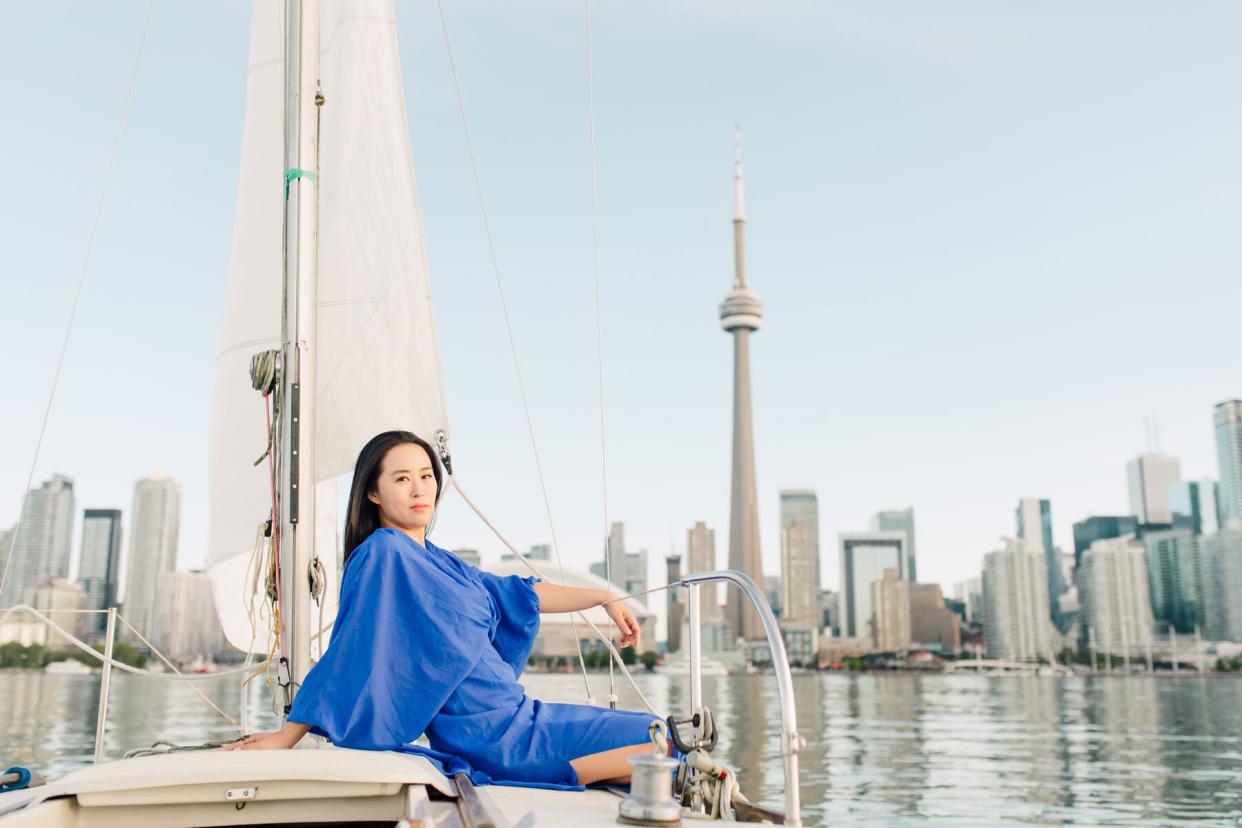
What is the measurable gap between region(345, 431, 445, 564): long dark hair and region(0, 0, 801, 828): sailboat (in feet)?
2.68

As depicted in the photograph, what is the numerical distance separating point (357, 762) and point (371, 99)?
3768 millimetres

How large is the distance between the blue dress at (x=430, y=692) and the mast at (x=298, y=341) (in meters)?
1.08

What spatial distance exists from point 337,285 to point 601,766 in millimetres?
2881

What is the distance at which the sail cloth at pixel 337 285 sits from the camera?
190 inches

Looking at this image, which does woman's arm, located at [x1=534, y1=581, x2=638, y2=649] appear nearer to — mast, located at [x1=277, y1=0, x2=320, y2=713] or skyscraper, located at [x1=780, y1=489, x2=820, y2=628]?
mast, located at [x1=277, y1=0, x2=320, y2=713]

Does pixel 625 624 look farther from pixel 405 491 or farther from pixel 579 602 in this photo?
pixel 405 491

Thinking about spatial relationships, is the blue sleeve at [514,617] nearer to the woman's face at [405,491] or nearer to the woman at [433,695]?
the woman at [433,695]

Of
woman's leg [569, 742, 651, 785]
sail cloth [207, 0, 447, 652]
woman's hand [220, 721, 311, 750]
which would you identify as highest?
sail cloth [207, 0, 447, 652]

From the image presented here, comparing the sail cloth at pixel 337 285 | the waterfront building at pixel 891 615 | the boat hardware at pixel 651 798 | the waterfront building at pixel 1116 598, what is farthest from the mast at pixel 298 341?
the waterfront building at pixel 891 615

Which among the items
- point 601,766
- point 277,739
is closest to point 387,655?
point 277,739

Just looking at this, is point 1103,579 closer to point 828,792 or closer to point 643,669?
point 643,669

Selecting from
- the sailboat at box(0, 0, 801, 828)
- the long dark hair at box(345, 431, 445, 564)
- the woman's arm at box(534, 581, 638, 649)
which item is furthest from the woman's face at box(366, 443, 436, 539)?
the sailboat at box(0, 0, 801, 828)

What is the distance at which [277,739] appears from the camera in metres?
2.72

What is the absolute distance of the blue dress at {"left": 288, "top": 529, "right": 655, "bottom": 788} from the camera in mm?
2791
